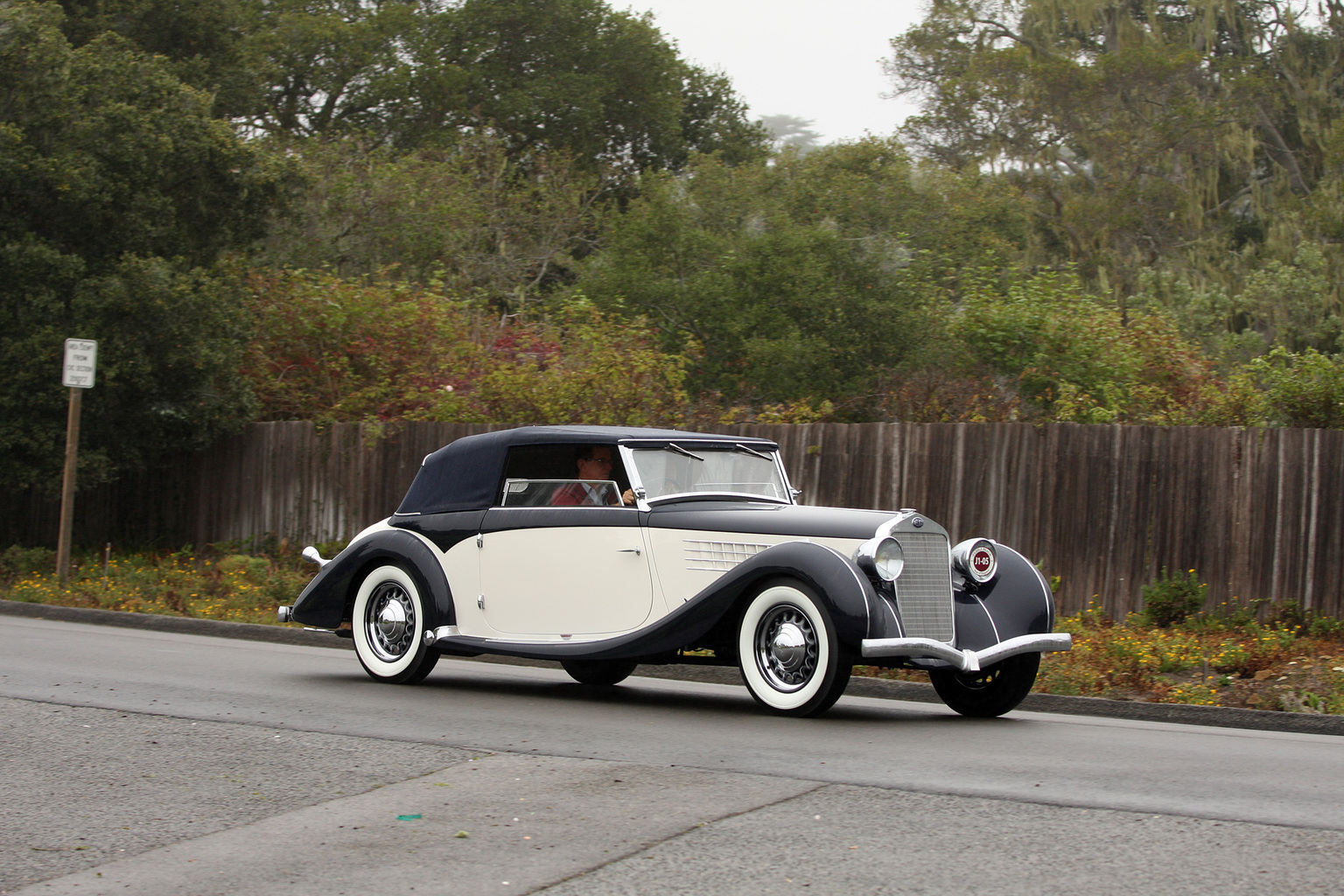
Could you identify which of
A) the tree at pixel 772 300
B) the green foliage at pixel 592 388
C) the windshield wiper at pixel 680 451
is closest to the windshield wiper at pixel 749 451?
the windshield wiper at pixel 680 451

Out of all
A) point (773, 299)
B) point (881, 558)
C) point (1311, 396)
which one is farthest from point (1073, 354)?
point (881, 558)

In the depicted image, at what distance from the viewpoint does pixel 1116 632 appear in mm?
12336

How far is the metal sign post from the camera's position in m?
15.9

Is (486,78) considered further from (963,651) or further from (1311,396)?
(963,651)

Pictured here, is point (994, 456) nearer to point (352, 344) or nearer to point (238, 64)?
point (352, 344)

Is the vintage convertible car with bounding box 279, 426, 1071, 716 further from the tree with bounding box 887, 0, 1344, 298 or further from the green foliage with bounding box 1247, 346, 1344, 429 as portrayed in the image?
the tree with bounding box 887, 0, 1344, 298

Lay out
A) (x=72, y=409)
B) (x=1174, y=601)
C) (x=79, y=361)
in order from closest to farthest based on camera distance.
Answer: (x=1174, y=601), (x=79, y=361), (x=72, y=409)

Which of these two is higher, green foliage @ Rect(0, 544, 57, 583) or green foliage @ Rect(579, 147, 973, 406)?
green foliage @ Rect(579, 147, 973, 406)

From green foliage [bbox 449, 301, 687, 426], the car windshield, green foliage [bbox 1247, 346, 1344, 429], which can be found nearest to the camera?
the car windshield

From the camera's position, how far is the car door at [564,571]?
9.02 m

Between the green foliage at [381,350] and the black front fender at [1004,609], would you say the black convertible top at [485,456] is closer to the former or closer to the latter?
the black front fender at [1004,609]

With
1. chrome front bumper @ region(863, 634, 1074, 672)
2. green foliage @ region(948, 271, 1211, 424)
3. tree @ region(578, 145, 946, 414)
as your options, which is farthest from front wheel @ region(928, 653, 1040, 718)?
tree @ region(578, 145, 946, 414)

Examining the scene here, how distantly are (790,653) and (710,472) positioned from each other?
5.84 feet

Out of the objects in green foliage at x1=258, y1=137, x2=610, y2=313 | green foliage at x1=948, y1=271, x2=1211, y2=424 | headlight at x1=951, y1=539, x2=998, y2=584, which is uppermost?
green foliage at x1=258, y1=137, x2=610, y2=313
